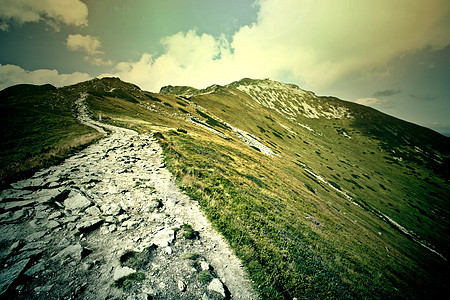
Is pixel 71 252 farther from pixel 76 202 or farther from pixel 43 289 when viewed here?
pixel 76 202

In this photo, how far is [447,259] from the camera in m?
38.9

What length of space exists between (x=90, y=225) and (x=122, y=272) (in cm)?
280

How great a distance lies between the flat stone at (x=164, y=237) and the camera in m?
6.62

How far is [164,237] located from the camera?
694cm

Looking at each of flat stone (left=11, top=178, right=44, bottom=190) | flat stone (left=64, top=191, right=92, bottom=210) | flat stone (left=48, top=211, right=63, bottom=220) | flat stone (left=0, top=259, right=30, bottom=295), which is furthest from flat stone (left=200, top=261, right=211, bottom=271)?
flat stone (left=11, top=178, right=44, bottom=190)

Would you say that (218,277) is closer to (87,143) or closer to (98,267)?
(98,267)

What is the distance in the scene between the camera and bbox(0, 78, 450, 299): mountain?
8927mm

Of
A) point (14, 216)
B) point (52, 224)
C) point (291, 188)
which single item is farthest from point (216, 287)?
point (291, 188)

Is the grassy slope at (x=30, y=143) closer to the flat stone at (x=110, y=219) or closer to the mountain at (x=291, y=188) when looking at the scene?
the mountain at (x=291, y=188)

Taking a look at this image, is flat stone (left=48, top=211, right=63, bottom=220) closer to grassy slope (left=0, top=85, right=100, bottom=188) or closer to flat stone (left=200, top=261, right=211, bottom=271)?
grassy slope (left=0, top=85, right=100, bottom=188)

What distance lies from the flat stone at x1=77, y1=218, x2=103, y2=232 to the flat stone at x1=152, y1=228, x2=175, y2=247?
2541 mm

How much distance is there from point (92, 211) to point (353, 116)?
216 meters

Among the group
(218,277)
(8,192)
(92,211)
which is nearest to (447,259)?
(218,277)

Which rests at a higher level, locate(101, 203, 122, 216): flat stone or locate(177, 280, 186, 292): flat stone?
locate(101, 203, 122, 216): flat stone
